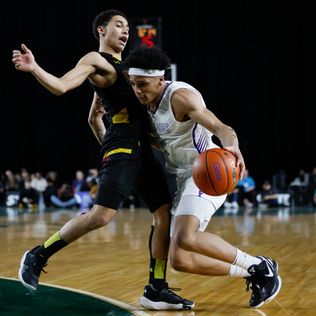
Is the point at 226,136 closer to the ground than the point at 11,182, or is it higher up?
higher up

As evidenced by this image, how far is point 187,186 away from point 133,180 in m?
0.33

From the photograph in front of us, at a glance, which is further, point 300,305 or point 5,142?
point 5,142

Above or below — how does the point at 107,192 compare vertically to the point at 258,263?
above

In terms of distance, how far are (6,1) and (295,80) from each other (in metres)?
8.34

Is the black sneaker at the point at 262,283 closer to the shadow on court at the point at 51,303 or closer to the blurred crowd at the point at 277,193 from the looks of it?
the shadow on court at the point at 51,303

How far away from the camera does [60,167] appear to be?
1895cm

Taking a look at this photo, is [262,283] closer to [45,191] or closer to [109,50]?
[109,50]

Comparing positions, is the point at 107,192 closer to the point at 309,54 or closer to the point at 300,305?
the point at 300,305

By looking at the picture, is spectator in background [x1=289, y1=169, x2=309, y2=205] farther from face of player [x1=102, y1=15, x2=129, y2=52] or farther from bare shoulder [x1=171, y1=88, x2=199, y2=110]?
bare shoulder [x1=171, y1=88, x2=199, y2=110]

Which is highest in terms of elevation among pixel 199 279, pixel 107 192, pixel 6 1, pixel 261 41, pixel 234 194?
pixel 6 1

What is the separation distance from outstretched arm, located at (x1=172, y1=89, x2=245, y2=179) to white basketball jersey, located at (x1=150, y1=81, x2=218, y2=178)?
9 centimetres

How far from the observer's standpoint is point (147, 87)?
383cm

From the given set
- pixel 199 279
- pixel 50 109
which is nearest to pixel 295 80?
pixel 50 109

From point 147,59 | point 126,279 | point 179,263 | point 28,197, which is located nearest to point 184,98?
point 147,59
